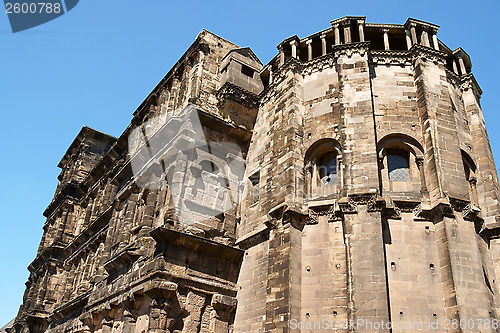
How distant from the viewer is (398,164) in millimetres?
14727

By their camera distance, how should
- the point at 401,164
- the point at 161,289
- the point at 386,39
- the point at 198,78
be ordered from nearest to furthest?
1. the point at 161,289
2. the point at 401,164
3. the point at 386,39
4. the point at 198,78

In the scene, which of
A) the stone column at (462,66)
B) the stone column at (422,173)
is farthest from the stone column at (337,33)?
the stone column at (422,173)

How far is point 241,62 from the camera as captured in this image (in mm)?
20531

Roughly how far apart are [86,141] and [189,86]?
19693mm

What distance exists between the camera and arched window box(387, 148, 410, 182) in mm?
14484

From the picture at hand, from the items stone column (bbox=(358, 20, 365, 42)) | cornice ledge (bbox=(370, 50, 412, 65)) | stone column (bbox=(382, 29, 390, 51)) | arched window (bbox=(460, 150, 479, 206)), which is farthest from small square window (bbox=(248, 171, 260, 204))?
arched window (bbox=(460, 150, 479, 206))

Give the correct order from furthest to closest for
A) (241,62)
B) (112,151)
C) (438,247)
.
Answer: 1. (112,151)
2. (241,62)
3. (438,247)

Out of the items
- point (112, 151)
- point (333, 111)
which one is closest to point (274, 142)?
point (333, 111)

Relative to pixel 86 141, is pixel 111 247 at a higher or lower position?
lower

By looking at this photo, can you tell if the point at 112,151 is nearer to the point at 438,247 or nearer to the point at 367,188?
the point at 367,188

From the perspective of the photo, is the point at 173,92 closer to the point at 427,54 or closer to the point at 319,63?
the point at 319,63

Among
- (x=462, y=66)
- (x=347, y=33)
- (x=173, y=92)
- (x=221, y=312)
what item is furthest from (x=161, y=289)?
(x=462, y=66)

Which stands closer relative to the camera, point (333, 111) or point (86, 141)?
point (333, 111)

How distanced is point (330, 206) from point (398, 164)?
291 cm
